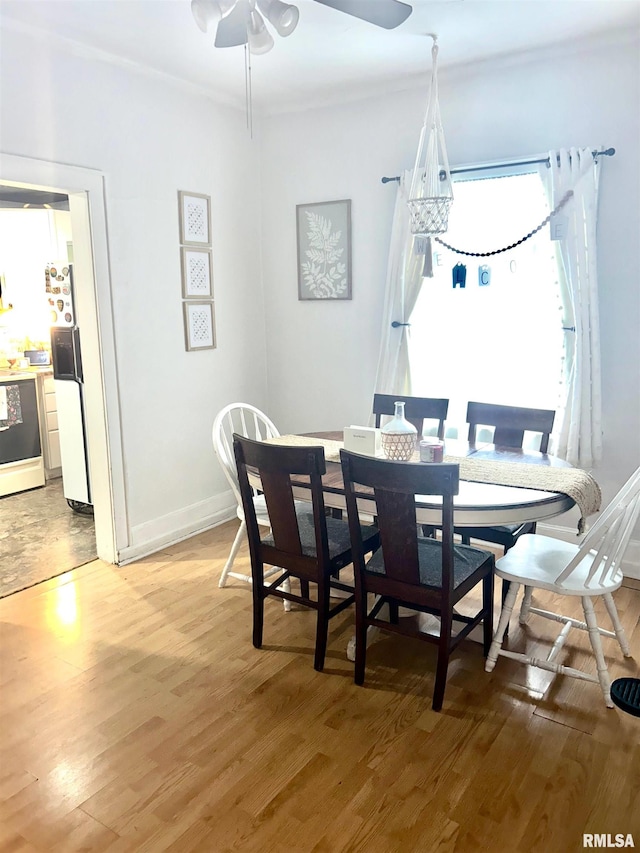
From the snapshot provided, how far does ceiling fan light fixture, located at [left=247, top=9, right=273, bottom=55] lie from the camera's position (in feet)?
6.95

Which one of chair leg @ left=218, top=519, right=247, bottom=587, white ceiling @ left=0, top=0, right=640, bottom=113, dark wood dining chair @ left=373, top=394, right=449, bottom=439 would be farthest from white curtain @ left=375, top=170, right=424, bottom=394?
chair leg @ left=218, top=519, right=247, bottom=587

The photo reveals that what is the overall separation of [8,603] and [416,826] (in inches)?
88.2

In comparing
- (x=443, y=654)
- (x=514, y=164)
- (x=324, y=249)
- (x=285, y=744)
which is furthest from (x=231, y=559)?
(x=514, y=164)

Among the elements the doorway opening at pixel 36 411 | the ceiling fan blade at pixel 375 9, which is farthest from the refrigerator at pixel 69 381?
the ceiling fan blade at pixel 375 9

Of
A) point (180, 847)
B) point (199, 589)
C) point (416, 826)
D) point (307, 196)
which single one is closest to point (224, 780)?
point (180, 847)

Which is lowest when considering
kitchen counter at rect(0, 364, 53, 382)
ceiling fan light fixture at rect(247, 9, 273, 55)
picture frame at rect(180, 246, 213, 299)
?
kitchen counter at rect(0, 364, 53, 382)

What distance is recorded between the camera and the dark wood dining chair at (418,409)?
10.9 feet

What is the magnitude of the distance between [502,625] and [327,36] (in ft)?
9.13

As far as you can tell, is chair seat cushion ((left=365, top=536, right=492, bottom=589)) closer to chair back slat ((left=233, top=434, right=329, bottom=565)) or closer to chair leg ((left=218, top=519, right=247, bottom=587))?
chair back slat ((left=233, top=434, right=329, bottom=565))

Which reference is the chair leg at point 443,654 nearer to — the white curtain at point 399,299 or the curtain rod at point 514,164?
the white curtain at point 399,299

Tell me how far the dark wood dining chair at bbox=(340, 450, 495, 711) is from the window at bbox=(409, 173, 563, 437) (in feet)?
4.79

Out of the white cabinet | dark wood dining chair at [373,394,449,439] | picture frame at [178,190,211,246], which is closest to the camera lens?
dark wood dining chair at [373,394,449,439]

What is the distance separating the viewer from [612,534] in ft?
7.33

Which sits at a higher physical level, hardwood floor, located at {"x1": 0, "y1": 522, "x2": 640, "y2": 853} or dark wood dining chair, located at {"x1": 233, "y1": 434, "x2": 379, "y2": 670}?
dark wood dining chair, located at {"x1": 233, "y1": 434, "x2": 379, "y2": 670}
